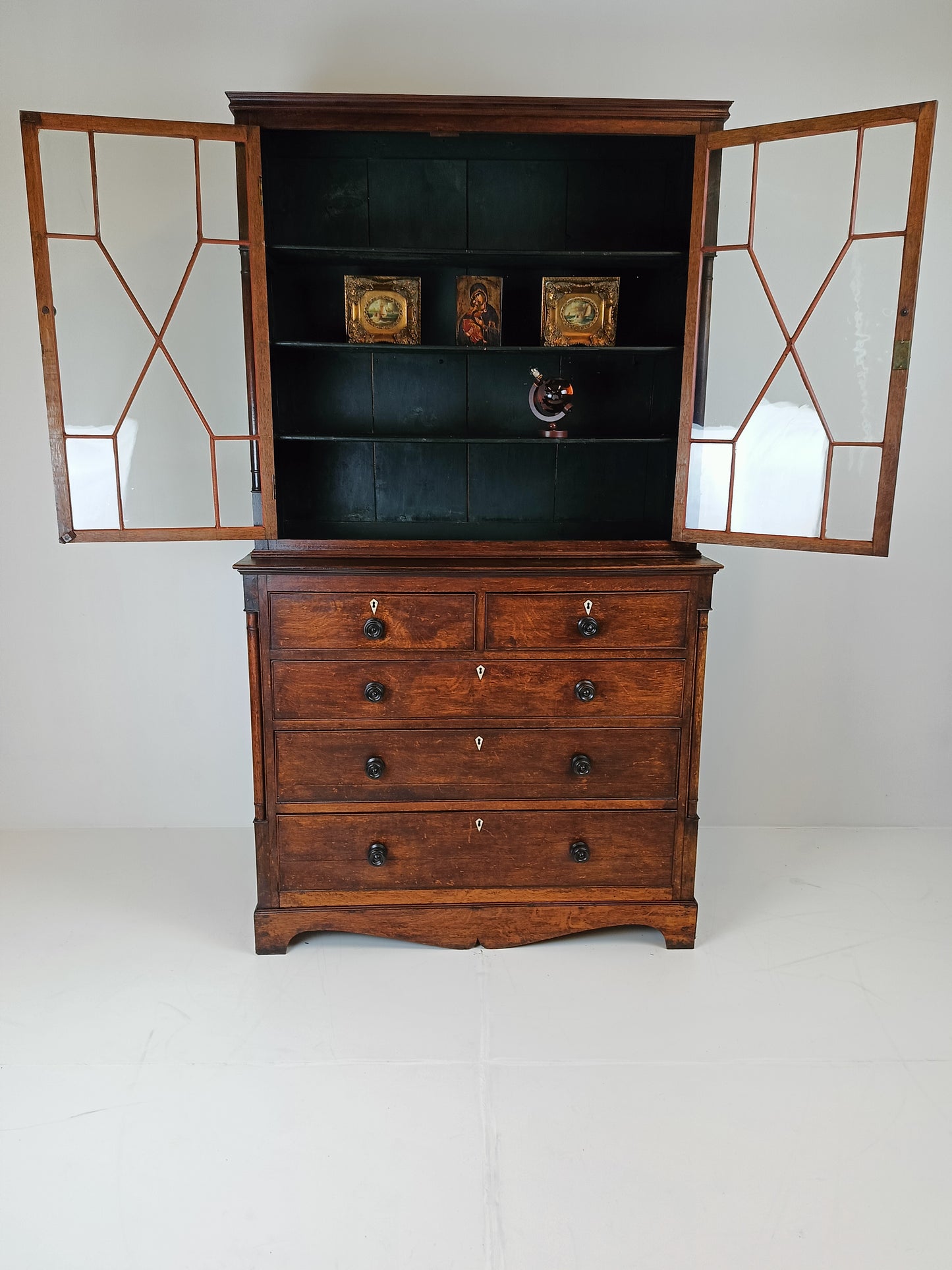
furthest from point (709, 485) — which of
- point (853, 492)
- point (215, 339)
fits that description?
point (215, 339)

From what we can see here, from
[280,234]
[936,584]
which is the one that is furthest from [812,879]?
[280,234]

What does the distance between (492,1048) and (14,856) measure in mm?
1783

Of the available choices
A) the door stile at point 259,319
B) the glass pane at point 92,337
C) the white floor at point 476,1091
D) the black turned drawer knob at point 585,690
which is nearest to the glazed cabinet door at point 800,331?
the black turned drawer knob at point 585,690

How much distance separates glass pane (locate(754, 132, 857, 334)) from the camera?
205 centimetres

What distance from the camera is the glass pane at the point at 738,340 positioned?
215 cm

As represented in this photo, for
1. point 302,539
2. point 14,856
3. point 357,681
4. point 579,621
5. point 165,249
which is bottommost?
point 14,856

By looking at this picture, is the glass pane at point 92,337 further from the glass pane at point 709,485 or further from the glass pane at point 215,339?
the glass pane at point 709,485

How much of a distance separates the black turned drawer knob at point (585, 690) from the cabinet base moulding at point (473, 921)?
0.58 metres

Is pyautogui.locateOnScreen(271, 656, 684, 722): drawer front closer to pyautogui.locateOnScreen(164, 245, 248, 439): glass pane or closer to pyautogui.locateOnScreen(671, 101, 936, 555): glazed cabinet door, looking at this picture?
pyautogui.locateOnScreen(671, 101, 936, 555): glazed cabinet door

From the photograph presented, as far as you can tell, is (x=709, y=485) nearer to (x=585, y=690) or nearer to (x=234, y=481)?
(x=585, y=690)

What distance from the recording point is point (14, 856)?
9.50 feet

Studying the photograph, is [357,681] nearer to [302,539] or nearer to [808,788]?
[302,539]

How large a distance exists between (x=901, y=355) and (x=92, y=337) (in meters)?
1.88

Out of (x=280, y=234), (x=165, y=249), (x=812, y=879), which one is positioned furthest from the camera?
(x=812, y=879)
